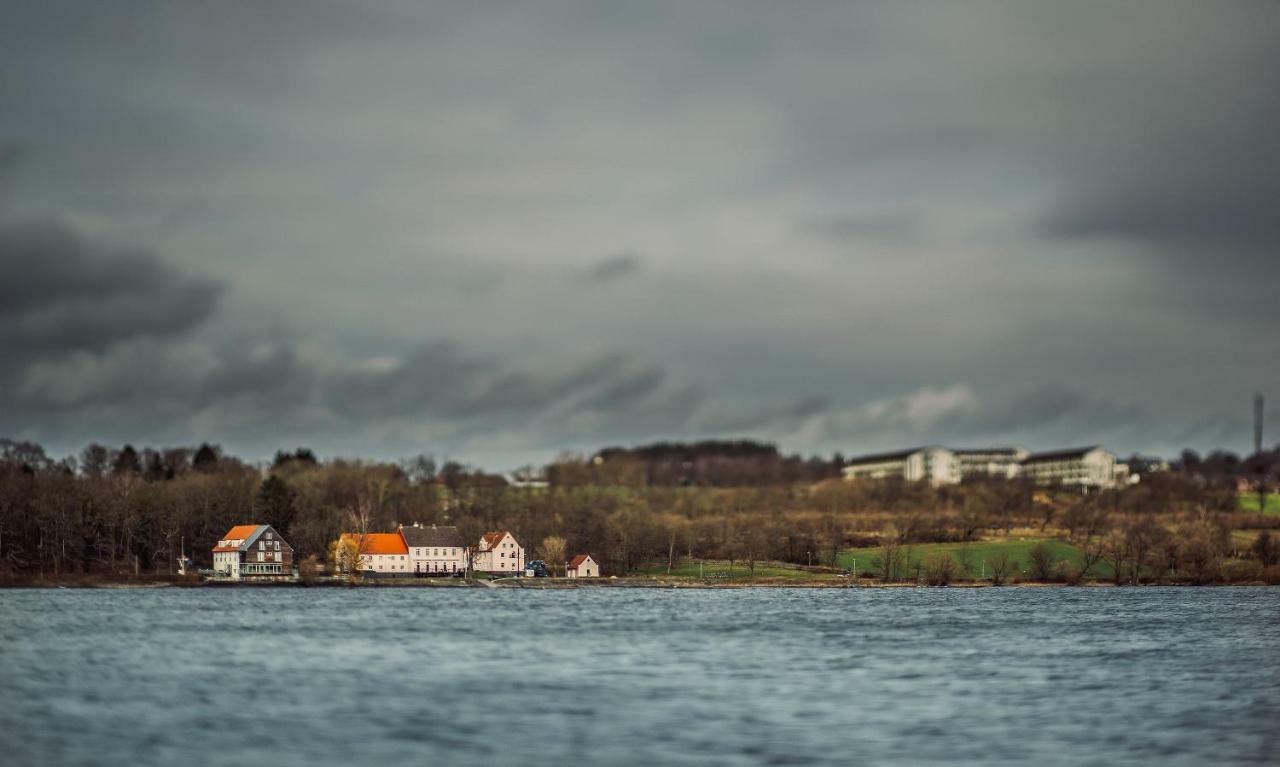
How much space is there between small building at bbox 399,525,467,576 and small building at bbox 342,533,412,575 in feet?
2.62

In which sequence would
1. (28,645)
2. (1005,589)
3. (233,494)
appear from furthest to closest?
(233,494) < (1005,589) < (28,645)

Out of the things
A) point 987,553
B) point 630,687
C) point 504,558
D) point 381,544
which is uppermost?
point 381,544

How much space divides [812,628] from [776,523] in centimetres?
10288

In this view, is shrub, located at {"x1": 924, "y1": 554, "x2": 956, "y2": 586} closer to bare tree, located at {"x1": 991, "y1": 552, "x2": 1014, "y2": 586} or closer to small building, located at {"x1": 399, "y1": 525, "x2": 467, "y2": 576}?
bare tree, located at {"x1": 991, "y1": 552, "x2": 1014, "y2": 586}

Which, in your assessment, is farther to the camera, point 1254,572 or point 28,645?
point 1254,572

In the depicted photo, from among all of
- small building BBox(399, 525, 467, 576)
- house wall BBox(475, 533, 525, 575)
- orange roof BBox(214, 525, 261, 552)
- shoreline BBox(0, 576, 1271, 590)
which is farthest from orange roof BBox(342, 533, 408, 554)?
orange roof BBox(214, 525, 261, 552)

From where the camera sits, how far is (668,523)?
179m

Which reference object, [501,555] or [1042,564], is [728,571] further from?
[1042,564]

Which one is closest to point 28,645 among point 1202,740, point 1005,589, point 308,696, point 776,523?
point 308,696

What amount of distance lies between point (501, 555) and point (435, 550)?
25.0 feet

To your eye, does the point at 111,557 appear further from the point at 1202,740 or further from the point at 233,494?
the point at 1202,740

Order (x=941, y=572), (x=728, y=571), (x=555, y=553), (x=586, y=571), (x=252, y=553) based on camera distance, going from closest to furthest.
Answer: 1. (x=941, y=572)
2. (x=555, y=553)
3. (x=586, y=571)
4. (x=728, y=571)
5. (x=252, y=553)

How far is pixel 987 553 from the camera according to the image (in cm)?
17012

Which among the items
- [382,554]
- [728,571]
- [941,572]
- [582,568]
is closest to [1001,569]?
[941,572]
